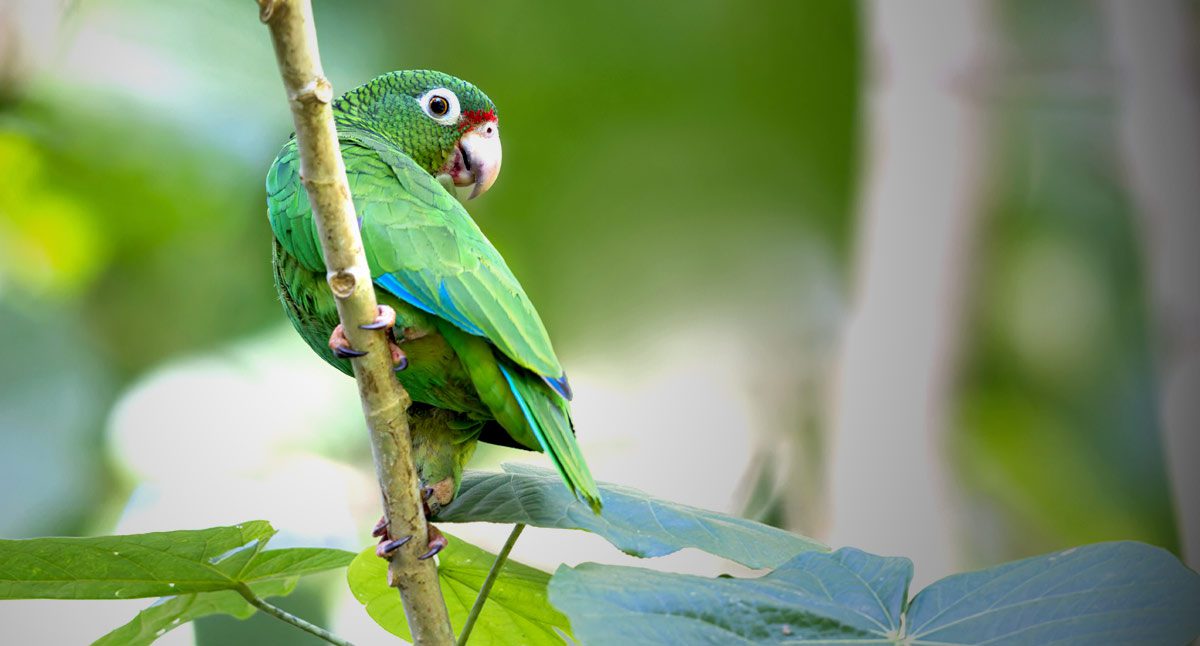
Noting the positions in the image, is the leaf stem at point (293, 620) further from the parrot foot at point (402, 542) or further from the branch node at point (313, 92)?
the branch node at point (313, 92)

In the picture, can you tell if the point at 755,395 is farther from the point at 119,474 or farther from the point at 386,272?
the point at 386,272

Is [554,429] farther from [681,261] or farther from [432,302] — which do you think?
[681,261]

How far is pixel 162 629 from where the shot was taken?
1062 millimetres

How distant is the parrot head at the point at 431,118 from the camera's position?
4.50ft

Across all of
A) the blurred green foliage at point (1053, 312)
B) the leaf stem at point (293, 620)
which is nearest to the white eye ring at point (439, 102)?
the leaf stem at point (293, 620)

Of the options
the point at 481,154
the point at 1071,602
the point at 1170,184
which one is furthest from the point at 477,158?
the point at 1170,184

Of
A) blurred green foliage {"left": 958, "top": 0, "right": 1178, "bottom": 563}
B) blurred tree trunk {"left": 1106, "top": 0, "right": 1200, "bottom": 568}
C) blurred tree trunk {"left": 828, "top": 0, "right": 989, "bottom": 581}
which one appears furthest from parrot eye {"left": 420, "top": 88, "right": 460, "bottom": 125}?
blurred tree trunk {"left": 1106, "top": 0, "right": 1200, "bottom": 568}

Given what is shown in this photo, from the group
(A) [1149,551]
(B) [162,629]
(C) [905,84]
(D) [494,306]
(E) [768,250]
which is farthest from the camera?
(E) [768,250]

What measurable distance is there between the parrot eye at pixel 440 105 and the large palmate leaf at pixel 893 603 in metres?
0.81

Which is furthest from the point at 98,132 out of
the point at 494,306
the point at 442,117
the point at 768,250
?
the point at 494,306

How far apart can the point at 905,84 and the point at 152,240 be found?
223cm

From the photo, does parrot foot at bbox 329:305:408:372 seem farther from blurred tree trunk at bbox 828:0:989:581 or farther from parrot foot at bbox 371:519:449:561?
blurred tree trunk at bbox 828:0:989:581

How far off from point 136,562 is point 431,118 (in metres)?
0.74

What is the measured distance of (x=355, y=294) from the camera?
0.76 meters
